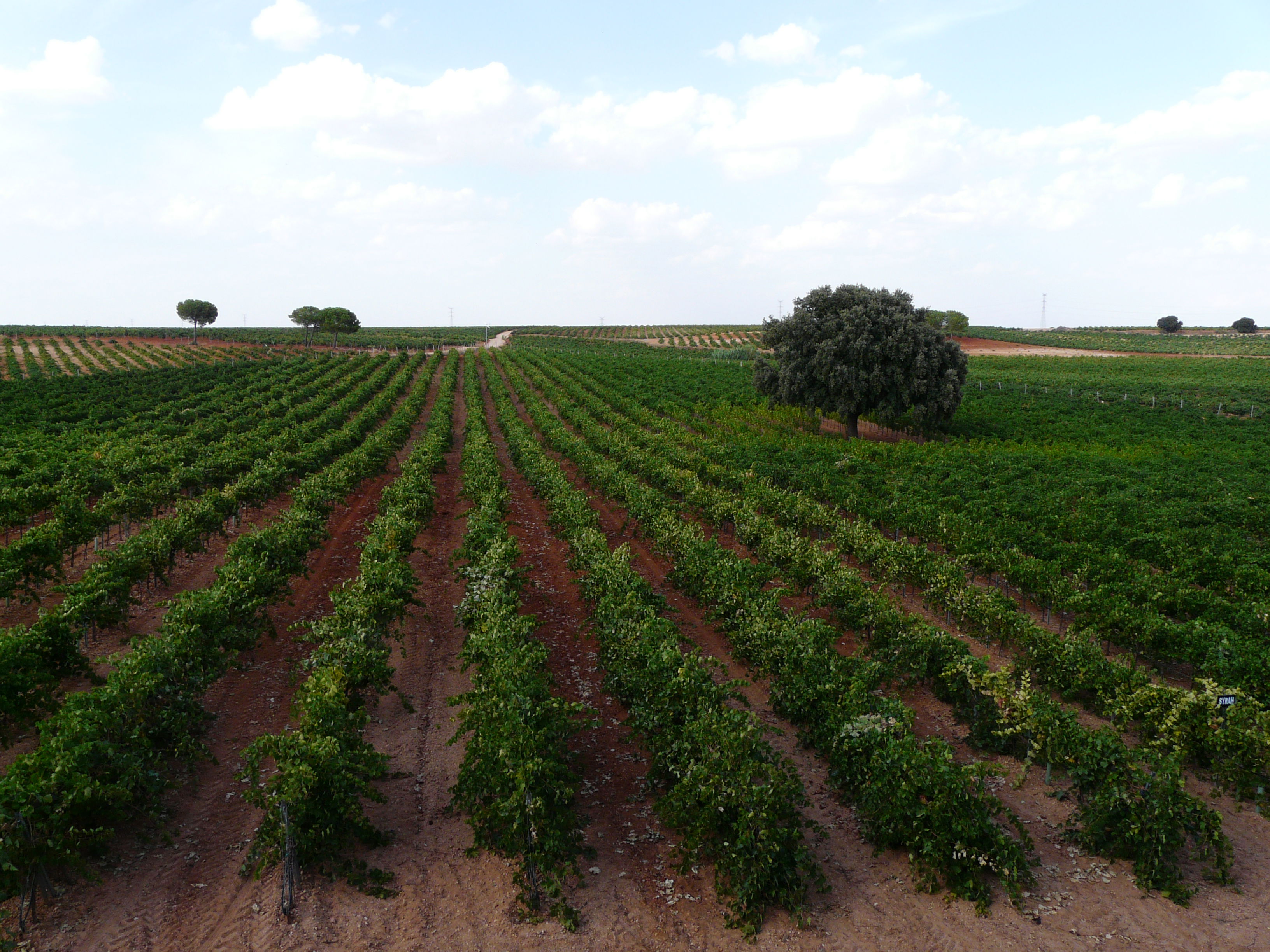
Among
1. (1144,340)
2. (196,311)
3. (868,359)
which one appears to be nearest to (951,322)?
(1144,340)

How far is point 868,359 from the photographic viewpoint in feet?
119

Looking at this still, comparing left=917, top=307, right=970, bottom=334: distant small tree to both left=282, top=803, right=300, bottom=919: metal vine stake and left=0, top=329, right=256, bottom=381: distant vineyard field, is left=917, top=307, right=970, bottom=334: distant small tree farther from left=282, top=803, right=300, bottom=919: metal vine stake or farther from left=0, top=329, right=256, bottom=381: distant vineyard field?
left=282, top=803, right=300, bottom=919: metal vine stake

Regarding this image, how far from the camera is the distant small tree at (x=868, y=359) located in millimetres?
35844

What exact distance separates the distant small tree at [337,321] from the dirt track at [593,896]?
360 feet

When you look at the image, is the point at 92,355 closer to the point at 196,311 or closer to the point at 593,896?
the point at 196,311

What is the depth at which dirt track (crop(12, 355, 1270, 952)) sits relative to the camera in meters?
7.59

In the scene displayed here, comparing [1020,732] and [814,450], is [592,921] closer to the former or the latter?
[1020,732]

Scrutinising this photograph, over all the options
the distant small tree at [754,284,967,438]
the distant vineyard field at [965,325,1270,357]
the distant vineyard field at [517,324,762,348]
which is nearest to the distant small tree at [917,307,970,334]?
the distant vineyard field at [965,325,1270,357]

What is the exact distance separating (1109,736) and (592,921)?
6.76 meters

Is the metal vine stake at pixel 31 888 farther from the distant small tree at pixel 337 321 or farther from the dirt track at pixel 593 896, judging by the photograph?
the distant small tree at pixel 337 321

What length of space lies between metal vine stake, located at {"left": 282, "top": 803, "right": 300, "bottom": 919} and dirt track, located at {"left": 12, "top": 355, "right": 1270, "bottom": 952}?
15 cm

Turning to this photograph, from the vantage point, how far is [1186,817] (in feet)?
26.9

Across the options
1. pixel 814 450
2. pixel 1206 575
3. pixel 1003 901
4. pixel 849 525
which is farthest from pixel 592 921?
pixel 814 450

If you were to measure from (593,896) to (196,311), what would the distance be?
13318cm
